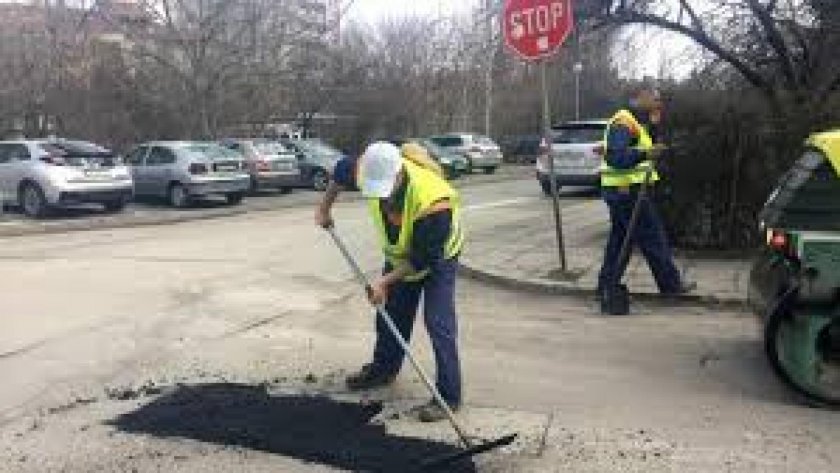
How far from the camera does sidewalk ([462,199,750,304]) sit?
1038cm

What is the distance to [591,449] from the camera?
5.84 metres

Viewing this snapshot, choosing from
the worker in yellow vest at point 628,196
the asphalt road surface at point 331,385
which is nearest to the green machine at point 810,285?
the asphalt road surface at point 331,385

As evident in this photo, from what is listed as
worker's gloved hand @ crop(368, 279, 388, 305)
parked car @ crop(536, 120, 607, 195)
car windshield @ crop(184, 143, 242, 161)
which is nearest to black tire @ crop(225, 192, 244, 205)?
car windshield @ crop(184, 143, 242, 161)

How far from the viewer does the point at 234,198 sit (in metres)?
24.7

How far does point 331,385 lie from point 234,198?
59.2 feet

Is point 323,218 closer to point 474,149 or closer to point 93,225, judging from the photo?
point 93,225

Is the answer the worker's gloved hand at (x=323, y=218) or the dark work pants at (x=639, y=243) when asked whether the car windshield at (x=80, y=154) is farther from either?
the worker's gloved hand at (x=323, y=218)

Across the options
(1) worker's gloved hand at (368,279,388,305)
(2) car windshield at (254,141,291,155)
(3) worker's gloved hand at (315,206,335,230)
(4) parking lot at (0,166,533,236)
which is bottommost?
(4) parking lot at (0,166,533,236)

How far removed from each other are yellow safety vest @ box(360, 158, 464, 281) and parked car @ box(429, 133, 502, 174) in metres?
32.1

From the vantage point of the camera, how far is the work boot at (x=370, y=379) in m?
6.99

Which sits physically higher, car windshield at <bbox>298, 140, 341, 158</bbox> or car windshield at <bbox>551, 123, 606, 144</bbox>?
car windshield at <bbox>551, 123, 606, 144</bbox>

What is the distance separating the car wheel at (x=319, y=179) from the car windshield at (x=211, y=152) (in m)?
4.81

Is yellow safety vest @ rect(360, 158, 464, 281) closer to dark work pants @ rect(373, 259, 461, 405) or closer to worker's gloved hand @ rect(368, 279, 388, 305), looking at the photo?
dark work pants @ rect(373, 259, 461, 405)

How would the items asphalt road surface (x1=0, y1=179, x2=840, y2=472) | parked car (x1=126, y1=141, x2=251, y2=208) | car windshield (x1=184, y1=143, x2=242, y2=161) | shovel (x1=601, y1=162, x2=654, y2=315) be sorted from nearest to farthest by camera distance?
asphalt road surface (x1=0, y1=179, x2=840, y2=472)
shovel (x1=601, y1=162, x2=654, y2=315)
parked car (x1=126, y1=141, x2=251, y2=208)
car windshield (x1=184, y1=143, x2=242, y2=161)
